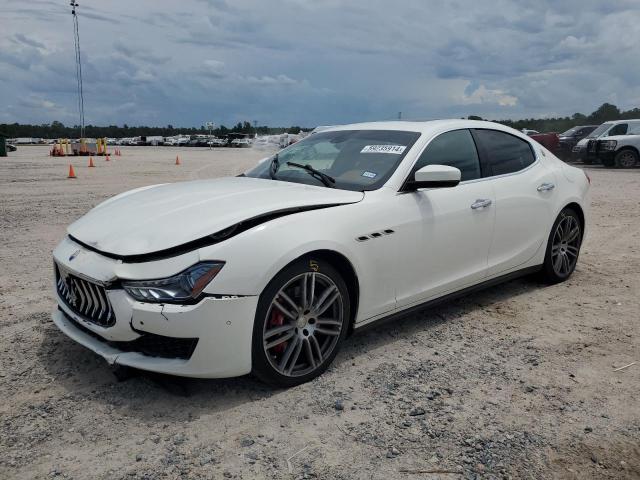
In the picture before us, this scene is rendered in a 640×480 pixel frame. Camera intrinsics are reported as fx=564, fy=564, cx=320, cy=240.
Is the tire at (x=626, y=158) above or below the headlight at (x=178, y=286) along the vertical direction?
above

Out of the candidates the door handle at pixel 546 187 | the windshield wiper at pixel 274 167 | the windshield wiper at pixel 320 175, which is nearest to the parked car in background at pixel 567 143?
the door handle at pixel 546 187

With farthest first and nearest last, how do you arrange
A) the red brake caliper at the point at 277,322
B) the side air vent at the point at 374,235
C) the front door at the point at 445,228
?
1. the front door at the point at 445,228
2. the side air vent at the point at 374,235
3. the red brake caliper at the point at 277,322

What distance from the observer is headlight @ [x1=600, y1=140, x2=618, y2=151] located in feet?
67.2

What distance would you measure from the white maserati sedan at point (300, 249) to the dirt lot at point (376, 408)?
0.29 metres

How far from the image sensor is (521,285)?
565cm

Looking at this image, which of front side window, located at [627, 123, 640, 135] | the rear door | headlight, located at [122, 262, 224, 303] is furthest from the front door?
front side window, located at [627, 123, 640, 135]

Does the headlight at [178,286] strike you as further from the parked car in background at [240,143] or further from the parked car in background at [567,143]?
the parked car in background at [240,143]

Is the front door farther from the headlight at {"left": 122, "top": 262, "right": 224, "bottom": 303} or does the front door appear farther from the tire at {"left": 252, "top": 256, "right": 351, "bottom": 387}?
the headlight at {"left": 122, "top": 262, "right": 224, "bottom": 303}

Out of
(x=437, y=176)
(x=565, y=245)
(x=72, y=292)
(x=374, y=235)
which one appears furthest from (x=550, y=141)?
(x=72, y=292)

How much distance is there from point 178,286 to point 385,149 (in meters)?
2.00

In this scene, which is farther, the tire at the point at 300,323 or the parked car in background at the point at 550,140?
the parked car in background at the point at 550,140

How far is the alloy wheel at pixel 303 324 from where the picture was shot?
3285 mm

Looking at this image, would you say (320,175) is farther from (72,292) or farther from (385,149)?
(72,292)

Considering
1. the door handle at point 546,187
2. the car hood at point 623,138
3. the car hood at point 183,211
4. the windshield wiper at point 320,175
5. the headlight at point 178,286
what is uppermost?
the car hood at point 623,138
